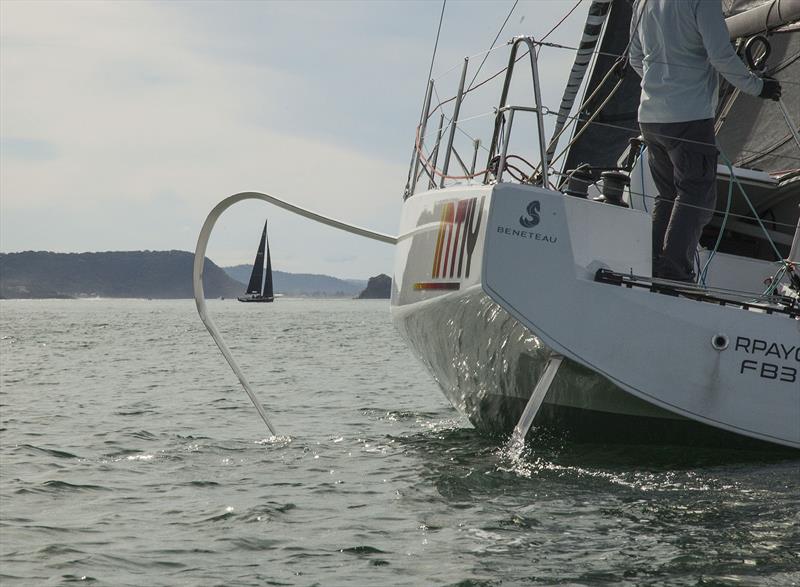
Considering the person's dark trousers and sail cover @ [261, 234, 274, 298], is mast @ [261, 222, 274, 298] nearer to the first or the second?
sail cover @ [261, 234, 274, 298]

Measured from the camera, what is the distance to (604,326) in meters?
4.73

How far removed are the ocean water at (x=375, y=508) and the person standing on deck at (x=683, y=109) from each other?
1138 mm

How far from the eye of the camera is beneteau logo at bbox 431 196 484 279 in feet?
15.8

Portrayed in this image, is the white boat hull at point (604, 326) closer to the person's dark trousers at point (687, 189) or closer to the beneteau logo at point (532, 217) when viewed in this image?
the beneteau logo at point (532, 217)

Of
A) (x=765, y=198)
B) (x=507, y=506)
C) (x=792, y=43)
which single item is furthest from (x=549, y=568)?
(x=792, y=43)

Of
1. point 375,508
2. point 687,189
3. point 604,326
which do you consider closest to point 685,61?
point 687,189

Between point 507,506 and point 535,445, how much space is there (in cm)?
115

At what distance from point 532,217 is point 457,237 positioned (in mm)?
477

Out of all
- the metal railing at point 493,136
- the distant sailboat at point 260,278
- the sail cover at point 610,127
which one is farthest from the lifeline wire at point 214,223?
the distant sailboat at point 260,278

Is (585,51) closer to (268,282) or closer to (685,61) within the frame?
(685,61)

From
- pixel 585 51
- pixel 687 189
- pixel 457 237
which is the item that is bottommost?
pixel 457 237

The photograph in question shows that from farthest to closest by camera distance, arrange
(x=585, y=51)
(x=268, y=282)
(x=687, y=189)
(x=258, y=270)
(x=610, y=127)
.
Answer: (x=268, y=282) → (x=258, y=270) → (x=610, y=127) → (x=585, y=51) → (x=687, y=189)

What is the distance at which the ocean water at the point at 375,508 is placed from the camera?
3693mm

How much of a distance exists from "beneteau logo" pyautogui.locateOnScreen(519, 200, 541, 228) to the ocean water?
1.30 metres
